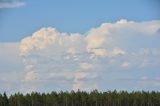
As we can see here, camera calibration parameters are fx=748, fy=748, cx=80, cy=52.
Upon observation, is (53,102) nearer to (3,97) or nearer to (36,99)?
(36,99)

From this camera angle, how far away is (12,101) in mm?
196375

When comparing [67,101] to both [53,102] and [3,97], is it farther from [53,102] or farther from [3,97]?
[3,97]

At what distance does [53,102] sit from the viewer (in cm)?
19938

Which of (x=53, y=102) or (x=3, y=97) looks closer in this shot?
(x=3, y=97)

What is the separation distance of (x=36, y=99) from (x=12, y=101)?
6980 millimetres

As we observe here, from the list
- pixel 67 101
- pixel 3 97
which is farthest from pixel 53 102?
pixel 3 97

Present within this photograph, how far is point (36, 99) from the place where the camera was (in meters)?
200

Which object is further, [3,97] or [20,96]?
[20,96]

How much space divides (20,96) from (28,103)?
125 inches

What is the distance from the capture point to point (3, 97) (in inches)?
7372

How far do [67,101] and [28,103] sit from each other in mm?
10359

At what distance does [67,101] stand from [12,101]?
14485mm

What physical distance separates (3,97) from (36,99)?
48.1ft

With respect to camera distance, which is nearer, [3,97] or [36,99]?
[3,97]
